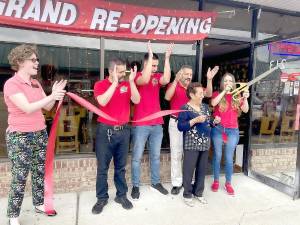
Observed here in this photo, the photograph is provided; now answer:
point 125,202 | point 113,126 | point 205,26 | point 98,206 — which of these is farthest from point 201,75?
point 98,206

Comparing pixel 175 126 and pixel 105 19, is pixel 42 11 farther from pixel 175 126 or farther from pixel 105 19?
pixel 175 126

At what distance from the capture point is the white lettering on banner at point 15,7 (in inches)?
135

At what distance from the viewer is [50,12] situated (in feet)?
11.8

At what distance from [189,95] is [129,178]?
5.14 feet

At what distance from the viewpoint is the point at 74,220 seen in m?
3.40

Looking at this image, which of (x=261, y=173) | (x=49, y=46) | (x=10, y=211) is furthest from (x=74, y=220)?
(x=261, y=173)

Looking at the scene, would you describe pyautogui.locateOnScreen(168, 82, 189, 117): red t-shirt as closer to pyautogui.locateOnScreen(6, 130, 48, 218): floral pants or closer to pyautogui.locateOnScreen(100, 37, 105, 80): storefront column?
pyautogui.locateOnScreen(100, 37, 105, 80): storefront column

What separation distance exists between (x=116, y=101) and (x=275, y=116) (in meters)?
3.08

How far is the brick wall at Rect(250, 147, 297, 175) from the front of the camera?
16.8ft

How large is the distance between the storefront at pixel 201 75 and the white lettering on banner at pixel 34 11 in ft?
1.14

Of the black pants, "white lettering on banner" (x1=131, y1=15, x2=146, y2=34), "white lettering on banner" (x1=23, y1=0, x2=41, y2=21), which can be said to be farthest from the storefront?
the black pants

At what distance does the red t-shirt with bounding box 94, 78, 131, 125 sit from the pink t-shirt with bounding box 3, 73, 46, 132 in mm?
707

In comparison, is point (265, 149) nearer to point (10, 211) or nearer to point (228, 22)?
point (228, 22)

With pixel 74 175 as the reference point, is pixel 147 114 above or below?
above
